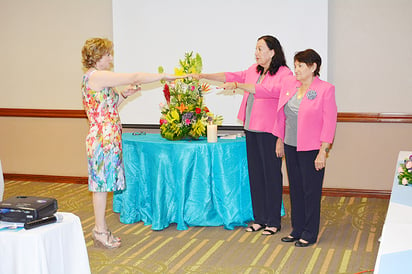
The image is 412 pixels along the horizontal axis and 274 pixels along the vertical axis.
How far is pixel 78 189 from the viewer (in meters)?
6.50

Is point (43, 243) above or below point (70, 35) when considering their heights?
below

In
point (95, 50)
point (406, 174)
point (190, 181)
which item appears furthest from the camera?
point (190, 181)

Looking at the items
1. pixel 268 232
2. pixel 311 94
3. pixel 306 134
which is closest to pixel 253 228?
pixel 268 232

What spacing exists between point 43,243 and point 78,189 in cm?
417

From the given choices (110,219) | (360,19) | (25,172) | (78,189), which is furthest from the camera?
(25,172)

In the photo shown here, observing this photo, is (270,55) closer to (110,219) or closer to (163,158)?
(163,158)

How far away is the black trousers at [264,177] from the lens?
4.61 meters

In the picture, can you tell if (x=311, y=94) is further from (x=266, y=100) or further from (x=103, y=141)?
(x=103, y=141)

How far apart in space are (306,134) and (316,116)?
0.50 feet

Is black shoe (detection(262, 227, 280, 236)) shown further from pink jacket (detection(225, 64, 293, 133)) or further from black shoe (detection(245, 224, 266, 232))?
pink jacket (detection(225, 64, 293, 133))

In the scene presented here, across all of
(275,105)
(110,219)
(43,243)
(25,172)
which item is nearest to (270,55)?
(275,105)

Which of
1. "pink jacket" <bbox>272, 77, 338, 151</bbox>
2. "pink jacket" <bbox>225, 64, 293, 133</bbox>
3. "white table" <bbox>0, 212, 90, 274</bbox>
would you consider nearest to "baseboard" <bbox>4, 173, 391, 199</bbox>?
"pink jacket" <bbox>225, 64, 293, 133</bbox>

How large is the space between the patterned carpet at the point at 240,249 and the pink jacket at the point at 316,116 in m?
0.81

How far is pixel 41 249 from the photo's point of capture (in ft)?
7.85
